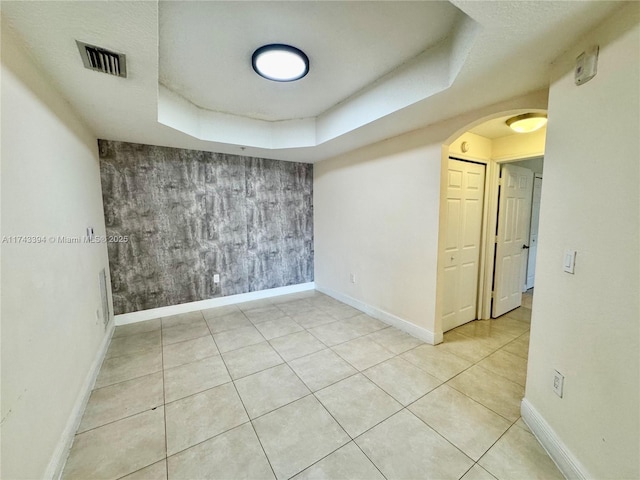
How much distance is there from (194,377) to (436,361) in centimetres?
225

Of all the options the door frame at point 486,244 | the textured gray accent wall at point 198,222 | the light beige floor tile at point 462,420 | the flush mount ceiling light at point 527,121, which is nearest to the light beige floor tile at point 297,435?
the light beige floor tile at point 462,420

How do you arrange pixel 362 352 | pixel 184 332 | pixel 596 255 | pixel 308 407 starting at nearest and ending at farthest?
1. pixel 596 255
2. pixel 308 407
3. pixel 362 352
4. pixel 184 332

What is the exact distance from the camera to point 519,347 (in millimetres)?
2709

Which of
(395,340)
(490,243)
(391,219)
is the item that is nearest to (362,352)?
(395,340)

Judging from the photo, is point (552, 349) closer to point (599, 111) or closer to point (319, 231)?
point (599, 111)

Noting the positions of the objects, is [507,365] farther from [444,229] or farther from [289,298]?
[289,298]

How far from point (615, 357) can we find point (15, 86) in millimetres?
3099

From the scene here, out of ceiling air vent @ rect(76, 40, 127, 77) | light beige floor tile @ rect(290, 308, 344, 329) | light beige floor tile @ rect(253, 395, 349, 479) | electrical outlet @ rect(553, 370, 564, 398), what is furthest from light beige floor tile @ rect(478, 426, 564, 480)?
ceiling air vent @ rect(76, 40, 127, 77)

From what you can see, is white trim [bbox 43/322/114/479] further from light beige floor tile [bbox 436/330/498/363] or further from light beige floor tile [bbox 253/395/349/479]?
light beige floor tile [bbox 436/330/498/363]

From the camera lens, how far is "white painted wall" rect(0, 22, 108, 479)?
3.63 ft

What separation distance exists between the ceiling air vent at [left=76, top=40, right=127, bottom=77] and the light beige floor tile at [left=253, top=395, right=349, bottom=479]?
2.43m

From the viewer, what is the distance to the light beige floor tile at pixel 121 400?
178 centimetres

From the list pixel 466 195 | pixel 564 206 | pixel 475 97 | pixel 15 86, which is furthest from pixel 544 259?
pixel 15 86

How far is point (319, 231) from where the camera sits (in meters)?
4.62
